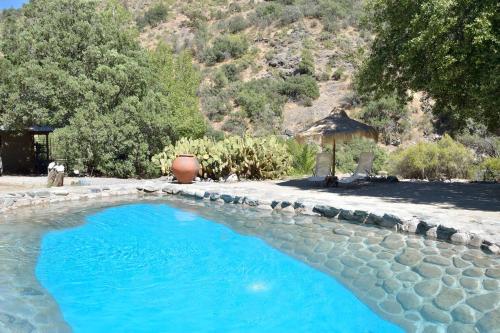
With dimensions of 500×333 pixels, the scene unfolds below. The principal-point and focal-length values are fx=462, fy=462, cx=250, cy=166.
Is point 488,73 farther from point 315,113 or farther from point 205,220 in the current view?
point 315,113

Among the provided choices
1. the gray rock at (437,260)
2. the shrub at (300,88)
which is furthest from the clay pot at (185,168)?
the shrub at (300,88)

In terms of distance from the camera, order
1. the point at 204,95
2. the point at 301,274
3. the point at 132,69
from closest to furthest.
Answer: the point at 301,274 < the point at 132,69 < the point at 204,95

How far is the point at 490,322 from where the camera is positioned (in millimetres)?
4113

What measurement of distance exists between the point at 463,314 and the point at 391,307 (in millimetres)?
662

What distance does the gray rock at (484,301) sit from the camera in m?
4.40

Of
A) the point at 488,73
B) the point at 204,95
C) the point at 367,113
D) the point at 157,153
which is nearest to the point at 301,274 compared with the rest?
the point at 488,73

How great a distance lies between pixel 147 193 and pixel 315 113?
2039cm

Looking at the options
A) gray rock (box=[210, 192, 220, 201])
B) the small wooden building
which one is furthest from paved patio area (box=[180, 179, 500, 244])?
the small wooden building

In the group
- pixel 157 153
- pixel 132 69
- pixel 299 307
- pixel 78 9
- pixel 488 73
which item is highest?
pixel 78 9

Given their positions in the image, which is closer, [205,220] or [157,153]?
[205,220]

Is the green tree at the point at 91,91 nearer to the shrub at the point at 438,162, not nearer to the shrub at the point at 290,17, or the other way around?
the shrub at the point at 438,162

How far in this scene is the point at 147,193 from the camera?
12.3 metres

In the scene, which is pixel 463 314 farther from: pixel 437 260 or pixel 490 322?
pixel 437 260

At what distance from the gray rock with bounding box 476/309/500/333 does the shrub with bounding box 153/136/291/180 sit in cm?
1012
